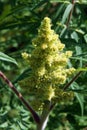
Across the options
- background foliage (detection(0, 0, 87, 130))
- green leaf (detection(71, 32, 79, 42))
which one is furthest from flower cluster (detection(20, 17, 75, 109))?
green leaf (detection(71, 32, 79, 42))

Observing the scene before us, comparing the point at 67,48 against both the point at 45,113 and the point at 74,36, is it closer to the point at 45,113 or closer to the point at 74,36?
the point at 74,36

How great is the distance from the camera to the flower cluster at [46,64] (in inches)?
72.2

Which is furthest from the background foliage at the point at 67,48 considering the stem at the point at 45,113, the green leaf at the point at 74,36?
the stem at the point at 45,113

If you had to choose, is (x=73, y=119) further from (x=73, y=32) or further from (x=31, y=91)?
(x=31, y=91)

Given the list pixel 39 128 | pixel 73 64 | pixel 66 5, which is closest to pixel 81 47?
pixel 73 64

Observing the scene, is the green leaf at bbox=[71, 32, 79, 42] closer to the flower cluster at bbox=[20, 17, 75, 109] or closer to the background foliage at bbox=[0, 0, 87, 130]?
the background foliage at bbox=[0, 0, 87, 130]

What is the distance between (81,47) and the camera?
2434 millimetres

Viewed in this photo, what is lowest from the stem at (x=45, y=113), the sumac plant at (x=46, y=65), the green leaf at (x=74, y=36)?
the stem at (x=45, y=113)

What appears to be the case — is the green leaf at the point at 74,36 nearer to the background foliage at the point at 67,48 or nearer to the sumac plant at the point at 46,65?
the background foliage at the point at 67,48

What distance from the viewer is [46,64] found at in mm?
1880

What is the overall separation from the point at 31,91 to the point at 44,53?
0.21 m

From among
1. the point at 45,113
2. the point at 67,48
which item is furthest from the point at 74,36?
the point at 45,113

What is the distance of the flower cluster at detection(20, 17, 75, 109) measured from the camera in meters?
1.83

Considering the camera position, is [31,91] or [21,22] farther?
[21,22]
